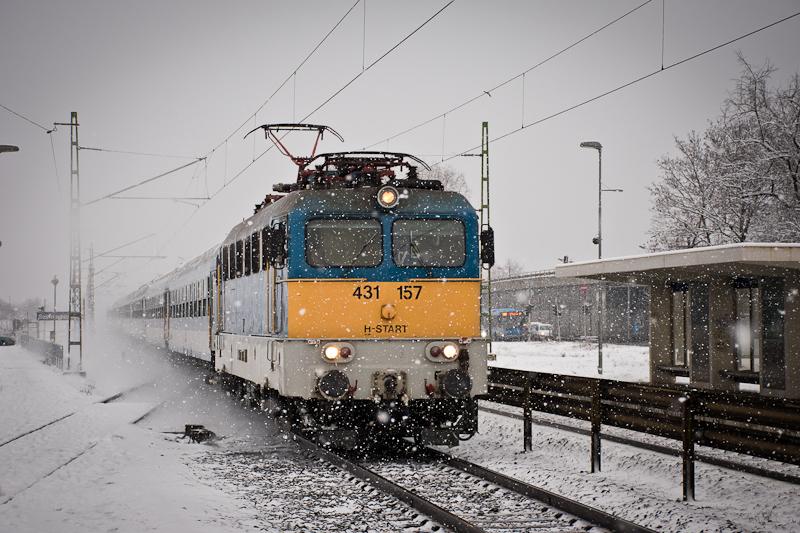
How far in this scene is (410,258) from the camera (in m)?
9.27

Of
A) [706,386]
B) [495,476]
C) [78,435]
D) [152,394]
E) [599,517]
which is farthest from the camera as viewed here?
Result: [152,394]

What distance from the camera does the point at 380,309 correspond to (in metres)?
9.09

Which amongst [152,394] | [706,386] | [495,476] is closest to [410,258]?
[495,476]

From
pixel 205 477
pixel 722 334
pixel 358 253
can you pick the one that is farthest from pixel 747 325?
pixel 205 477

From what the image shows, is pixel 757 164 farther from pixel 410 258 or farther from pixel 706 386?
pixel 410 258

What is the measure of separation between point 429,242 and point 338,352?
5.70 ft

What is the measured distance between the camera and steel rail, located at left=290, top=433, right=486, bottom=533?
591cm

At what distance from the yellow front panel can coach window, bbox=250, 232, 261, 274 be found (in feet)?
5.71

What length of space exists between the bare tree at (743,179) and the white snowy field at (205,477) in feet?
50.4

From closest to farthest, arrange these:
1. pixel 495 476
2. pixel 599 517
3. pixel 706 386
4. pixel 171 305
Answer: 1. pixel 599 517
2. pixel 495 476
3. pixel 706 386
4. pixel 171 305

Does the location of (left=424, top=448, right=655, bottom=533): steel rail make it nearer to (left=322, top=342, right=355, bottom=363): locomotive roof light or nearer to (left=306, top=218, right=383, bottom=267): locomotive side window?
(left=322, top=342, right=355, bottom=363): locomotive roof light

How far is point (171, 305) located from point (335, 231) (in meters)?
16.4

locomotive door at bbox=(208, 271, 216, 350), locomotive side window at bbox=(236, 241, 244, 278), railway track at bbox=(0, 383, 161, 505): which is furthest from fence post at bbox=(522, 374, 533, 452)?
locomotive door at bbox=(208, 271, 216, 350)

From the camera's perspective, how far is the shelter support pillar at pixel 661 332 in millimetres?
17656
